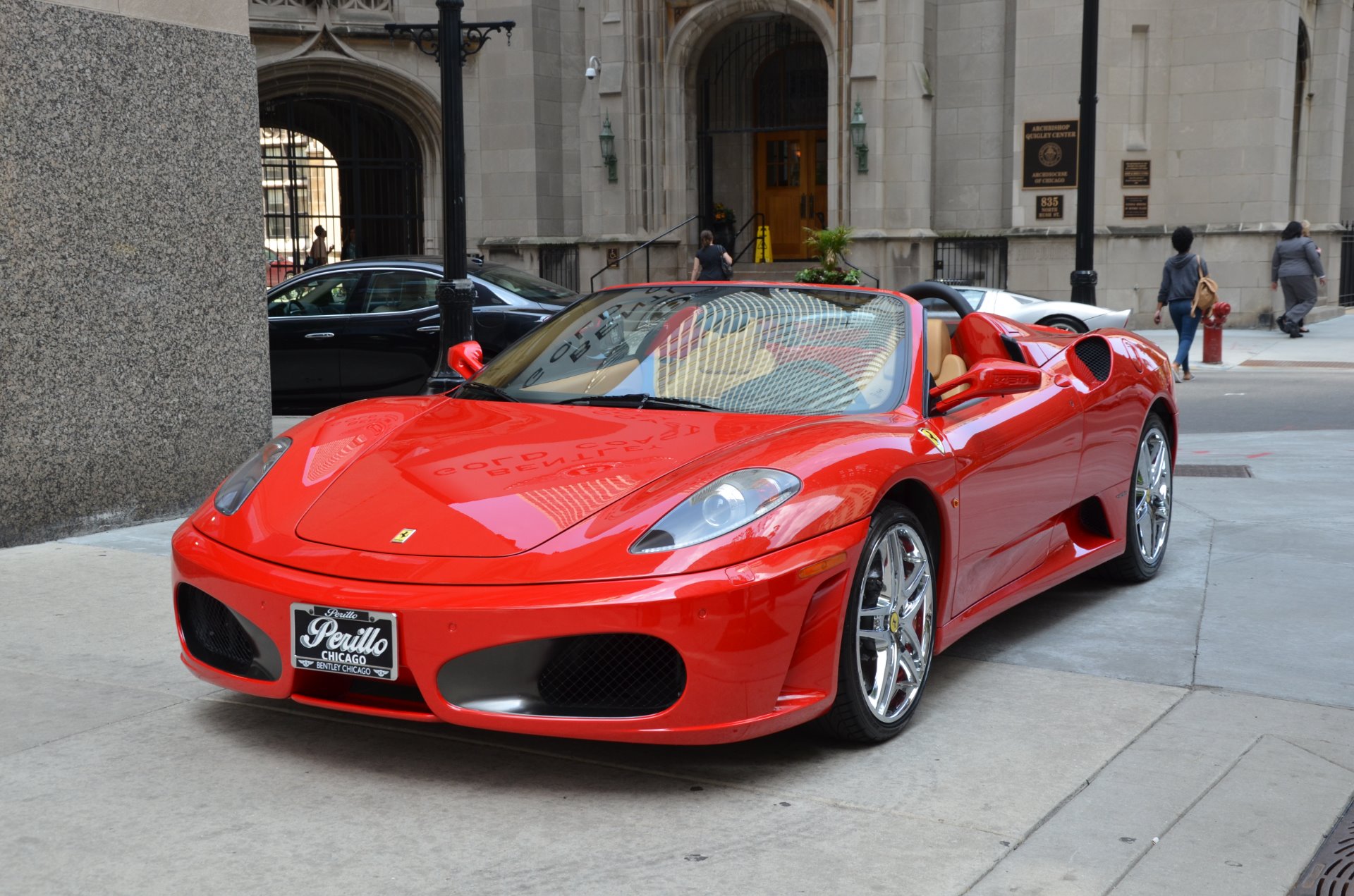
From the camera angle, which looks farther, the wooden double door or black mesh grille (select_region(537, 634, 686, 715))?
the wooden double door

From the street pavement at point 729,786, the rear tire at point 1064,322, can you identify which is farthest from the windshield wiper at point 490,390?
the rear tire at point 1064,322

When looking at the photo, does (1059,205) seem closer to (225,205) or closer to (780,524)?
(225,205)

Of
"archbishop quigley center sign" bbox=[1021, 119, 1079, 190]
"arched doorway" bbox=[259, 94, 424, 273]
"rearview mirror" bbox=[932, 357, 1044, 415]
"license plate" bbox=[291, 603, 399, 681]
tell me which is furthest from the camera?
"arched doorway" bbox=[259, 94, 424, 273]

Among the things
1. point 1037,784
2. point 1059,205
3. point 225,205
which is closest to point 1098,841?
point 1037,784

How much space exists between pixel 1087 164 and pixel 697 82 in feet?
43.7

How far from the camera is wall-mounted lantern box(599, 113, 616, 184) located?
26.4 meters

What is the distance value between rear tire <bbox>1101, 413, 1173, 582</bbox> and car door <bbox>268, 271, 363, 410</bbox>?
27.2 feet

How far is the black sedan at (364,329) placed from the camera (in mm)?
12875

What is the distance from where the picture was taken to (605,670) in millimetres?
3574

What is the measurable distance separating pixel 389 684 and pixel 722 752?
3.01ft

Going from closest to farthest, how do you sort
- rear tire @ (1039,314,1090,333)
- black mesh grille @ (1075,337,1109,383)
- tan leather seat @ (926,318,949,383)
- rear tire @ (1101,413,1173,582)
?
tan leather seat @ (926,318,949,383) < black mesh grille @ (1075,337,1109,383) < rear tire @ (1101,413,1173,582) < rear tire @ (1039,314,1090,333)

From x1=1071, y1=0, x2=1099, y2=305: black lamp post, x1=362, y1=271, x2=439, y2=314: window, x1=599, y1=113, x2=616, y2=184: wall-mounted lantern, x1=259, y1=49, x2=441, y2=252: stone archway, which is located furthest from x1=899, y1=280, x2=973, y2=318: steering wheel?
x1=259, y1=49, x2=441, y2=252: stone archway

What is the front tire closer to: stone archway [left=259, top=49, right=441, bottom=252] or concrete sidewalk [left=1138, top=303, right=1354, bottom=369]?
concrete sidewalk [left=1138, top=303, right=1354, bottom=369]

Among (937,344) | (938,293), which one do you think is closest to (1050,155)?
(938,293)
